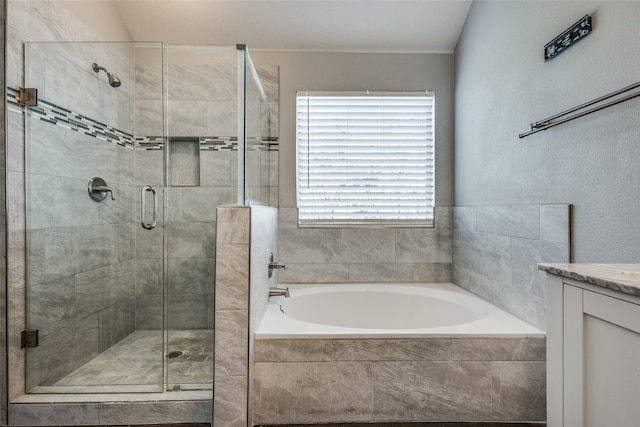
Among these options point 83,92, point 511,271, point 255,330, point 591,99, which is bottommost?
point 255,330

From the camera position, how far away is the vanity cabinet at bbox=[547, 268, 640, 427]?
0.68m

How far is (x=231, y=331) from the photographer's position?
146 centimetres

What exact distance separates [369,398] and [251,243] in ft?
2.94

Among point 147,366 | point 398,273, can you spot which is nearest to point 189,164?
point 147,366

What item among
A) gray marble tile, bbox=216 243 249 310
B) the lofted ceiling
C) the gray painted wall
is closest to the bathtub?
gray marble tile, bbox=216 243 249 310

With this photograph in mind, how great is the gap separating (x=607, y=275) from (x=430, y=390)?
1028mm

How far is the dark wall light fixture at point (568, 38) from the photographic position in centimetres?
133

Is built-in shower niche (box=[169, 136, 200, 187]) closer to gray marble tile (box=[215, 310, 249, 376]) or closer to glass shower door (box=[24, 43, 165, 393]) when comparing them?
glass shower door (box=[24, 43, 165, 393])

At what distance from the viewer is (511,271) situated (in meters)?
1.85

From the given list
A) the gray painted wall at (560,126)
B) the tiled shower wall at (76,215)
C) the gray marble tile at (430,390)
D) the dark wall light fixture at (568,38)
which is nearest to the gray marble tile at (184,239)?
the tiled shower wall at (76,215)

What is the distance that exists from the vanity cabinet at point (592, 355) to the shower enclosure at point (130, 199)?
1.29 metres

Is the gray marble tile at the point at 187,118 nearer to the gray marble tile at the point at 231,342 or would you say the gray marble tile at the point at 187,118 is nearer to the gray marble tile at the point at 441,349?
the gray marble tile at the point at 231,342

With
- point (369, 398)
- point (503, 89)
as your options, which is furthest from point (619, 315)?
point (503, 89)

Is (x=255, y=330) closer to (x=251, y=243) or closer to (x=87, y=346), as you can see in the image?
(x=251, y=243)
